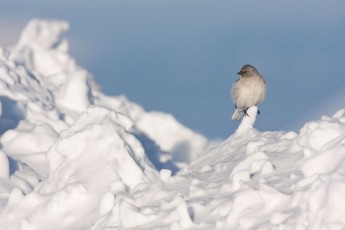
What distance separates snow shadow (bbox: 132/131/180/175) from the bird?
14.8m

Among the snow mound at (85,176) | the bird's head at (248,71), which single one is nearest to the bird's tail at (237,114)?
the bird's head at (248,71)

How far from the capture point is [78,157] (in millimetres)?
14039

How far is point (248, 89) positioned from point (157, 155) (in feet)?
56.4

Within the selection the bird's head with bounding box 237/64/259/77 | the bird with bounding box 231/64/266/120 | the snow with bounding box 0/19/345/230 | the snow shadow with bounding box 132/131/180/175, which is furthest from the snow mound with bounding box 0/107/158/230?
the snow shadow with bounding box 132/131/180/175

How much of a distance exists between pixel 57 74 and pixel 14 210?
21.8 metres

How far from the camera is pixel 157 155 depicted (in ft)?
107

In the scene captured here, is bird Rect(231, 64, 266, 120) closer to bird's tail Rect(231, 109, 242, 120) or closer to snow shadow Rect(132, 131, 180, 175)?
bird's tail Rect(231, 109, 242, 120)

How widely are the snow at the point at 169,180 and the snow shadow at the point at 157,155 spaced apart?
25.6 feet

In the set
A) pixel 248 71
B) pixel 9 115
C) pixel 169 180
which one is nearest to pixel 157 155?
pixel 9 115

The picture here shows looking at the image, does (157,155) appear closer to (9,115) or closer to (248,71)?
(9,115)

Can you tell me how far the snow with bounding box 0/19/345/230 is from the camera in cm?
780

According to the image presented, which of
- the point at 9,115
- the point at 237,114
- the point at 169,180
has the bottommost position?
the point at 169,180

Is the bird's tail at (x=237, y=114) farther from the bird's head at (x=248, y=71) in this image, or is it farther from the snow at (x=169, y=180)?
the snow at (x=169, y=180)

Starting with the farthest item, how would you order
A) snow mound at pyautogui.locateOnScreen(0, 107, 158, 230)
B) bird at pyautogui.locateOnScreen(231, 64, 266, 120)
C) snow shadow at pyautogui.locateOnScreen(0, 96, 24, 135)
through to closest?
1. snow shadow at pyautogui.locateOnScreen(0, 96, 24, 135)
2. bird at pyautogui.locateOnScreen(231, 64, 266, 120)
3. snow mound at pyautogui.locateOnScreen(0, 107, 158, 230)
